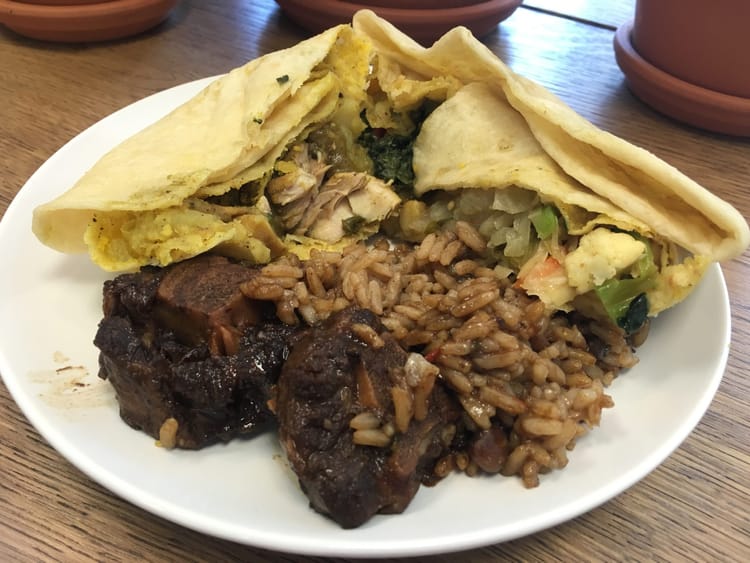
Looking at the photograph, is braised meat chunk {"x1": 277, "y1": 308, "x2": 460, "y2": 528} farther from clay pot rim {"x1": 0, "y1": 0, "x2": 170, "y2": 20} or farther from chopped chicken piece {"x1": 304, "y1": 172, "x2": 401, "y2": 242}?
clay pot rim {"x1": 0, "y1": 0, "x2": 170, "y2": 20}

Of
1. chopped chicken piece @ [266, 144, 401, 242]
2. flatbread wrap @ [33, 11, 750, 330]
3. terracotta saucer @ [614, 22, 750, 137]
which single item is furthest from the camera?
terracotta saucer @ [614, 22, 750, 137]

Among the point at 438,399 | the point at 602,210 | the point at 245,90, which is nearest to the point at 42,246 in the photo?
the point at 245,90

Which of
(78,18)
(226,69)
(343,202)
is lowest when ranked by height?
(226,69)

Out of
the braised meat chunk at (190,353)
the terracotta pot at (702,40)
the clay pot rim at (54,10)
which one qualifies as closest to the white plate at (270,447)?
the braised meat chunk at (190,353)

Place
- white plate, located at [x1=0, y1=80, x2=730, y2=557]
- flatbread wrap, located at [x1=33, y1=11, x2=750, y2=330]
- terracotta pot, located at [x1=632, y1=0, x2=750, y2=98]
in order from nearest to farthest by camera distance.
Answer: white plate, located at [x1=0, y1=80, x2=730, y2=557], flatbread wrap, located at [x1=33, y1=11, x2=750, y2=330], terracotta pot, located at [x1=632, y1=0, x2=750, y2=98]

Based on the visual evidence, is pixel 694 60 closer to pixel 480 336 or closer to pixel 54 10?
pixel 480 336

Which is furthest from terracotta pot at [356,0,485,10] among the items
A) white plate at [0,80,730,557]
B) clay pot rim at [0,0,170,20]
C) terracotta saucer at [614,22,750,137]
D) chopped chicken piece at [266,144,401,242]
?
white plate at [0,80,730,557]

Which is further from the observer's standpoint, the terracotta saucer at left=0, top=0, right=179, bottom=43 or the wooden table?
the terracotta saucer at left=0, top=0, right=179, bottom=43

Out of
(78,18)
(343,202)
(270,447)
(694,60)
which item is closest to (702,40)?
(694,60)
